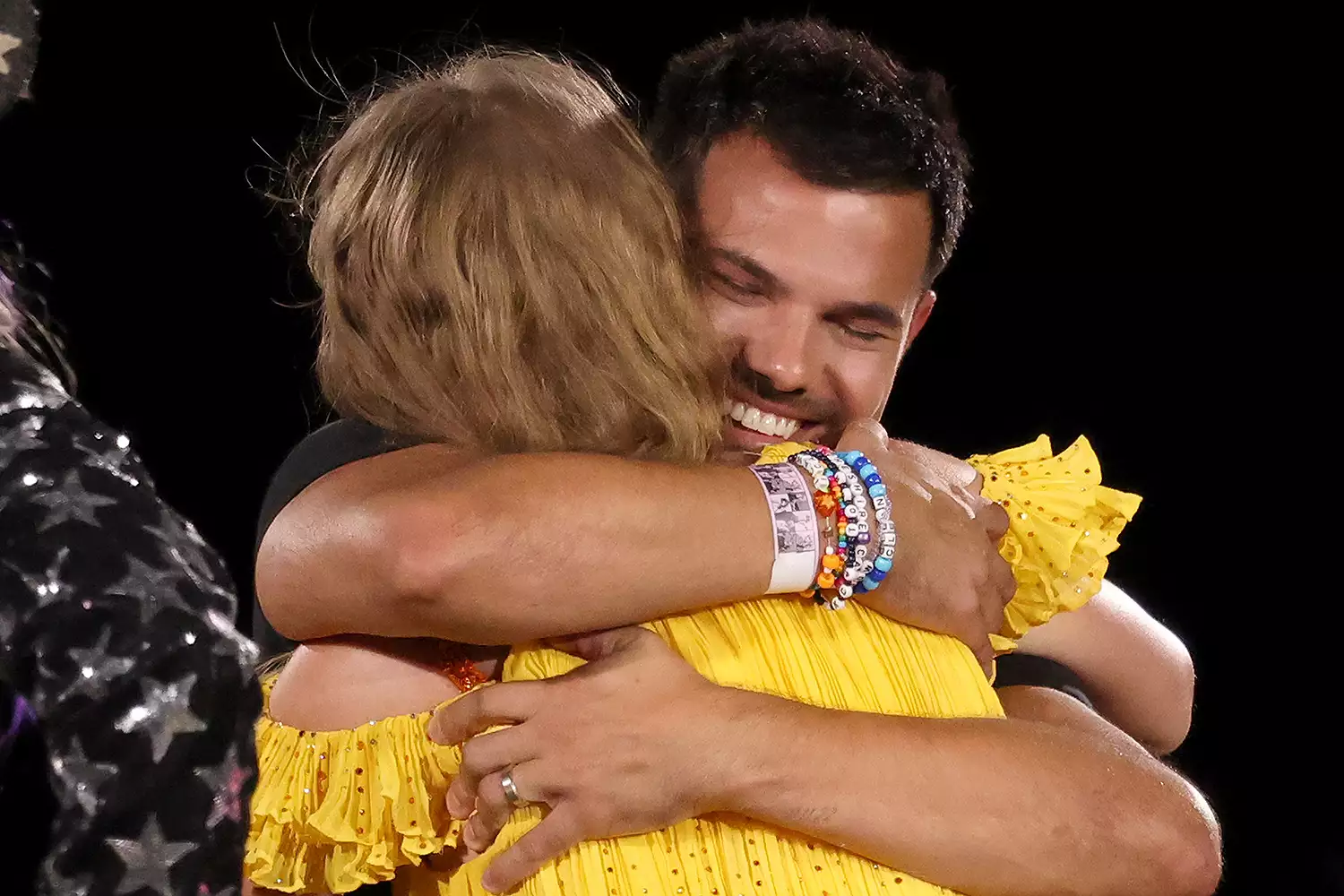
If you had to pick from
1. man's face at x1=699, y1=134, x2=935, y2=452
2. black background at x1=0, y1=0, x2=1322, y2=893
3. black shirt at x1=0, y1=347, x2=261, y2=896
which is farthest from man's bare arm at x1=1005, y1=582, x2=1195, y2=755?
black shirt at x1=0, y1=347, x2=261, y2=896

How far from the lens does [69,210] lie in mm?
1894

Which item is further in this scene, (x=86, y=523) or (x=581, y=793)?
(x=581, y=793)

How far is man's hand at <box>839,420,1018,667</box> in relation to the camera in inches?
43.7

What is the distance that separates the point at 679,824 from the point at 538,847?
4.6 inches

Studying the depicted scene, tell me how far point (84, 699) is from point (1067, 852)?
81 cm

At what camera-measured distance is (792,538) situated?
1.05m

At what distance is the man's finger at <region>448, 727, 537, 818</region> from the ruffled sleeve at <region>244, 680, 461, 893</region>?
3 centimetres

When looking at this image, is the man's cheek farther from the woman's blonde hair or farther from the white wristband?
the white wristband

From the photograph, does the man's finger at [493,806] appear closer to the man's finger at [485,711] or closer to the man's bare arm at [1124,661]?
the man's finger at [485,711]

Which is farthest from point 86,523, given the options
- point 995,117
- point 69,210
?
point 995,117

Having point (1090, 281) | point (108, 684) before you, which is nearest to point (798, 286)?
point (108, 684)

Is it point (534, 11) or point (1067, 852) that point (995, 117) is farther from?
point (1067, 852)

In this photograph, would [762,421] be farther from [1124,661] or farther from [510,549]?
[510,549]

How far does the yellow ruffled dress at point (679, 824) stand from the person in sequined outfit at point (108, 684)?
53 cm
